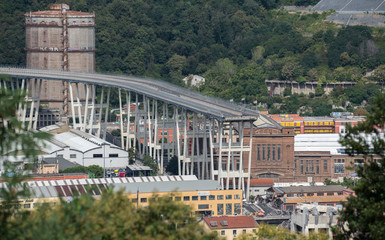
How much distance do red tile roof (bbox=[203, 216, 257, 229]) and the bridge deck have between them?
17.5 metres

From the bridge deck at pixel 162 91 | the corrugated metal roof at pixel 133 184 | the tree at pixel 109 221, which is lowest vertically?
the corrugated metal roof at pixel 133 184

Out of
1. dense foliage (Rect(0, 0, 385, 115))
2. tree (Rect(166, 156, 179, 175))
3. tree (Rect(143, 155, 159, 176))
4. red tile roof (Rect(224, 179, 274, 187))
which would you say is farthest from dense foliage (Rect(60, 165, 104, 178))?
dense foliage (Rect(0, 0, 385, 115))

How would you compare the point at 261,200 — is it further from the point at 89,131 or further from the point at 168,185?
the point at 89,131

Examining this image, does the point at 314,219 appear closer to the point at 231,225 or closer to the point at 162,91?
the point at 231,225

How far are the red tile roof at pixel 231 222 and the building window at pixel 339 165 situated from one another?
28813 mm

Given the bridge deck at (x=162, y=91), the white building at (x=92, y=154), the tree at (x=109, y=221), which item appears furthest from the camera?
the white building at (x=92, y=154)

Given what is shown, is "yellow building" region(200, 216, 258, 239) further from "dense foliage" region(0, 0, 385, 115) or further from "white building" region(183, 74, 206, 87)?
"white building" region(183, 74, 206, 87)

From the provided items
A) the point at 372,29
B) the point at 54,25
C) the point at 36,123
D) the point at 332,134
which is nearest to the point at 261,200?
the point at 332,134

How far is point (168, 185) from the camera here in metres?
70.0

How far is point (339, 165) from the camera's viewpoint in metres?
88.1

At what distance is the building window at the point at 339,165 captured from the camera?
87812 mm

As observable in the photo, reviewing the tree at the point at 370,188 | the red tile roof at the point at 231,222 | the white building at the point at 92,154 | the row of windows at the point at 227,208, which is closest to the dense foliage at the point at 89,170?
the white building at the point at 92,154

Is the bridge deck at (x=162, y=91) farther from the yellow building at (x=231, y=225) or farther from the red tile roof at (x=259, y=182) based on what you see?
the yellow building at (x=231, y=225)

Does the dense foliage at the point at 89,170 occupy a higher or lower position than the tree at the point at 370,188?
lower
